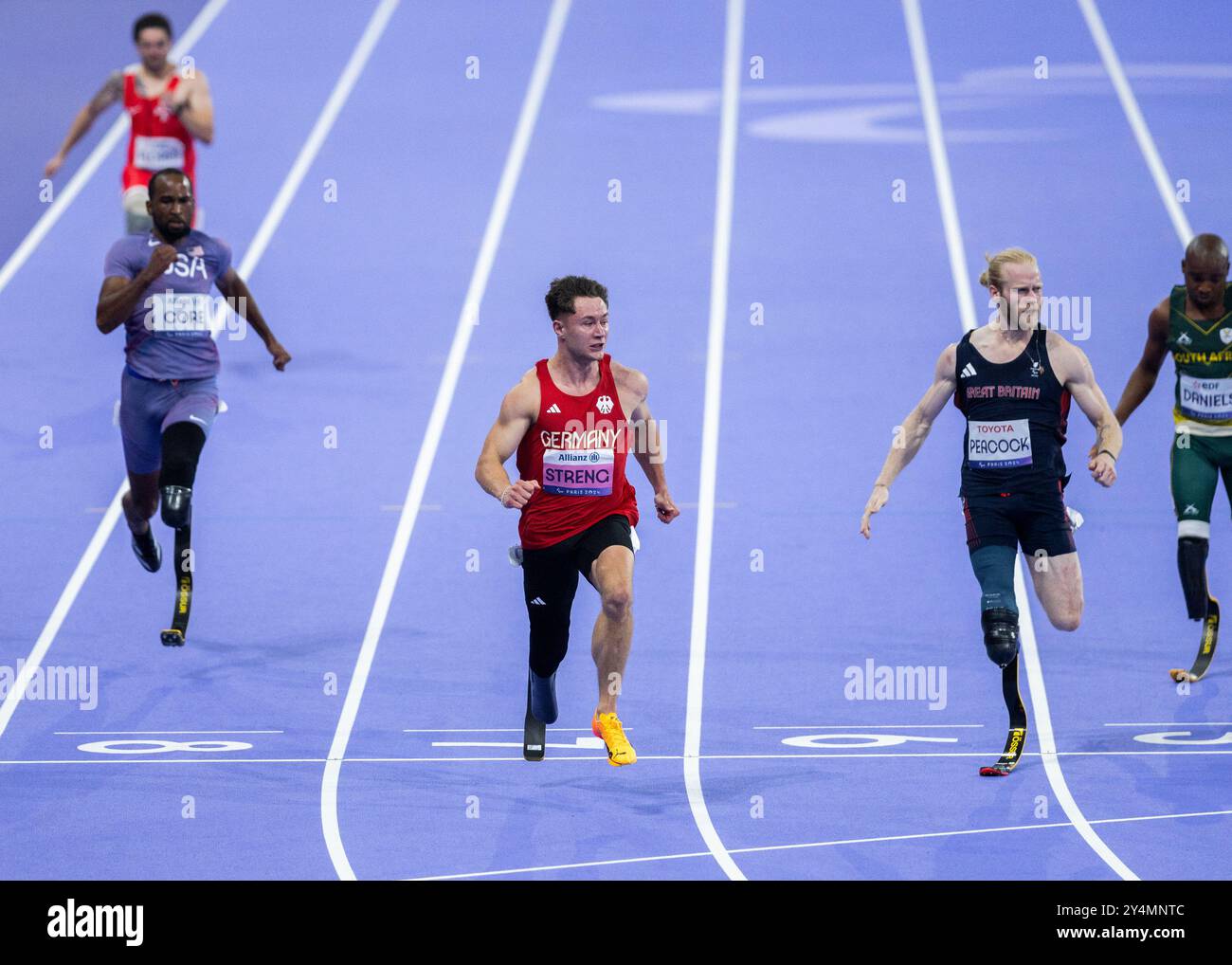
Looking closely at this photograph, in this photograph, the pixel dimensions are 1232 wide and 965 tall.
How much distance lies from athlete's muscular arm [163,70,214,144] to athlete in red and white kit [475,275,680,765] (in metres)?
5.30

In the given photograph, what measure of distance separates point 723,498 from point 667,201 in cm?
512

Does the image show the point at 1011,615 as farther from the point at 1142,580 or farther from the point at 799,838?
the point at 1142,580

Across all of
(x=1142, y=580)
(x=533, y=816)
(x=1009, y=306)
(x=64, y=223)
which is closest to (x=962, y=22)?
(x=64, y=223)

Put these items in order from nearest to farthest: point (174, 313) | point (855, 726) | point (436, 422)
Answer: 1. point (855, 726)
2. point (174, 313)
3. point (436, 422)

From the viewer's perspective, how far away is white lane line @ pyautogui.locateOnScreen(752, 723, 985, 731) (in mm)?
8648

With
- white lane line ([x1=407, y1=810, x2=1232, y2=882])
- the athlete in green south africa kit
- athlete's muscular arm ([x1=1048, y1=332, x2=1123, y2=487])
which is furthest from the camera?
the athlete in green south africa kit

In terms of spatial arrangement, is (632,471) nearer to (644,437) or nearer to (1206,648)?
(1206,648)

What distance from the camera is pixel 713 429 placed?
1284 centimetres

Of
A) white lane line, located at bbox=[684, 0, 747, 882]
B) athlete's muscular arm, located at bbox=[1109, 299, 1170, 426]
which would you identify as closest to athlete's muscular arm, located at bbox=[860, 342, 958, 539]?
white lane line, located at bbox=[684, 0, 747, 882]

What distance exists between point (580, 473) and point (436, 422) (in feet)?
18.8

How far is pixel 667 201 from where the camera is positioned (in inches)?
647

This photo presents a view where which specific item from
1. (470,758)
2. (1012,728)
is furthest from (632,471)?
(1012,728)
